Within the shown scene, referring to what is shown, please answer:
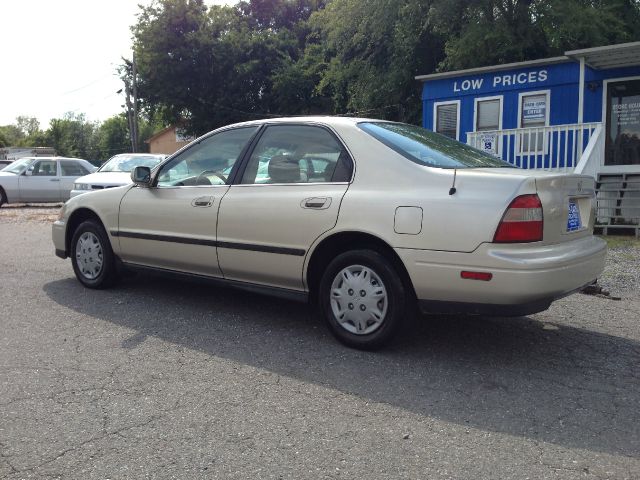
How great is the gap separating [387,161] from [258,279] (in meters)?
1.37

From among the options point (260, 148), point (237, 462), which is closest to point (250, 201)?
point (260, 148)

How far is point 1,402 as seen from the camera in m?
3.35

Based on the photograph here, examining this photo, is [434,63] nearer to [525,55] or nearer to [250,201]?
[525,55]

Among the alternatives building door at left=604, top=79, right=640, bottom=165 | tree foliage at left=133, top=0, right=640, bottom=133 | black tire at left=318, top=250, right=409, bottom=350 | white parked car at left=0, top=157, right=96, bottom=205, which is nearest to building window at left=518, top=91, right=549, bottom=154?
building door at left=604, top=79, right=640, bottom=165

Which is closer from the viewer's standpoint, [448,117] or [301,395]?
[301,395]

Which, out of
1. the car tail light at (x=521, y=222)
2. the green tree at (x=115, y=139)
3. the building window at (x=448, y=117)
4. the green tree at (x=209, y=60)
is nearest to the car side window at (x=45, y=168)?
the building window at (x=448, y=117)

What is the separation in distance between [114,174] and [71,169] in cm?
580

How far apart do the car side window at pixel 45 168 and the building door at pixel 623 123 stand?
14431mm

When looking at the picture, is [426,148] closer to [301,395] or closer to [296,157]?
[296,157]

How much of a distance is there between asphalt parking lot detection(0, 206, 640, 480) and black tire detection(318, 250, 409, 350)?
0.50 feet

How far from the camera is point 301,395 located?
3471 mm

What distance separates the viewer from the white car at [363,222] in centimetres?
365

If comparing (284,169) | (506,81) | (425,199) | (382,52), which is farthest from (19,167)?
(425,199)

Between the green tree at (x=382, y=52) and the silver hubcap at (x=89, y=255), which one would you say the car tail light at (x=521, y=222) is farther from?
the green tree at (x=382, y=52)
